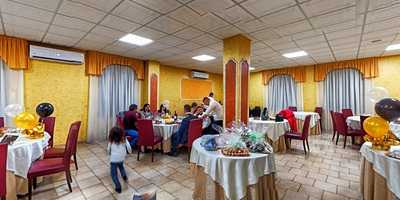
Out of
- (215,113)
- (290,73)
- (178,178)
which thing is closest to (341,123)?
(215,113)

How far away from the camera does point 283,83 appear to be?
8789 millimetres

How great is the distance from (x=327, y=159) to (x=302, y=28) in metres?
2.80

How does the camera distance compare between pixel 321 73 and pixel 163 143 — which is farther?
pixel 321 73

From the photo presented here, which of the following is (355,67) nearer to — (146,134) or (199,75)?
(199,75)

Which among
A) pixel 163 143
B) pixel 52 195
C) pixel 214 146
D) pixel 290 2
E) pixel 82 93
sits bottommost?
pixel 52 195

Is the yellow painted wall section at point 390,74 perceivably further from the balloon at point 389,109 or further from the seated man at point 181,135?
the seated man at point 181,135

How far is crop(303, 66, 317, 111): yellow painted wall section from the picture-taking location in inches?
312

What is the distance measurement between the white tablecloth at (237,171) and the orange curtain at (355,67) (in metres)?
7.04

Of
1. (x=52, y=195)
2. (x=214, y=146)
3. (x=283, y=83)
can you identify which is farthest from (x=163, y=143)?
(x=283, y=83)

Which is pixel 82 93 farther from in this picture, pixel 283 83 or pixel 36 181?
pixel 283 83

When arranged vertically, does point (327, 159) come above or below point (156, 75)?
below

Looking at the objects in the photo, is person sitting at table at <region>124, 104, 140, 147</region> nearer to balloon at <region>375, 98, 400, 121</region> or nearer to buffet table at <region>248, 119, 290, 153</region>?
buffet table at <region>248, 119, 290, 153</region>

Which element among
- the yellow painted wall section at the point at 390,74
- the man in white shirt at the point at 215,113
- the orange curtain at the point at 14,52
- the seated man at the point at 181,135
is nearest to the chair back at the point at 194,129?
the seated man at the point at 181,135

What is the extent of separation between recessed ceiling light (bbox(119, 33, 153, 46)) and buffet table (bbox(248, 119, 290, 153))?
10.7ft
